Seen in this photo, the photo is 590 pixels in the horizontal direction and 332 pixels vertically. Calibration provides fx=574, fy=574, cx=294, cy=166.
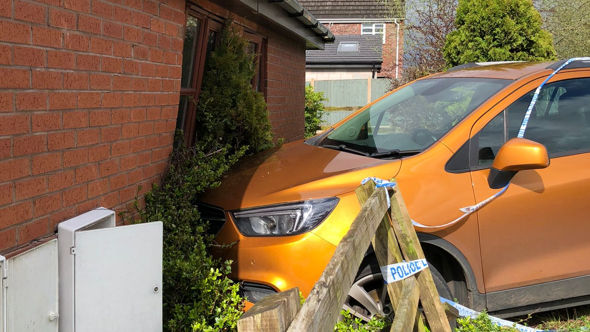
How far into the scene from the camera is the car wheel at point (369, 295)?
3.48 meters

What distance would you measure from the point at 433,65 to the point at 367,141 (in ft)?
30.8

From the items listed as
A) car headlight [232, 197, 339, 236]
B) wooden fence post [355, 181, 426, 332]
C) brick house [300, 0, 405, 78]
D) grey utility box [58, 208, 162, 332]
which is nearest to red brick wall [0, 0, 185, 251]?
grey utility box [58, 208, 162, 332]

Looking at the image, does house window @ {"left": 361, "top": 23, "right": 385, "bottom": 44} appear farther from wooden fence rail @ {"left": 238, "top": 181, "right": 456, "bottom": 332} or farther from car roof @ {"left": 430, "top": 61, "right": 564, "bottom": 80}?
wooden fence rail @ {"left": 238, "top": 181, "right": 456, "bottom": 332}

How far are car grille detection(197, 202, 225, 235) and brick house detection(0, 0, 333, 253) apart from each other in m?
0.40

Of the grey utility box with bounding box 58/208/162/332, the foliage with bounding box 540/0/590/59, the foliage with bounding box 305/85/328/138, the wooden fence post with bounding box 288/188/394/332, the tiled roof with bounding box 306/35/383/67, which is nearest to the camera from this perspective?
the wooden fence post with bounding box 288/188/394/332

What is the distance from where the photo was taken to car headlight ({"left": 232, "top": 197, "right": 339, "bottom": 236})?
344cm

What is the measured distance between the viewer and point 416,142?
13.4ft

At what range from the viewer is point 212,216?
394 cm

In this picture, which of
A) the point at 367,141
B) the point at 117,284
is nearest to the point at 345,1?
the point at 367,141

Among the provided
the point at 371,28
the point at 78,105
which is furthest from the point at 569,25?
the point at 371,28

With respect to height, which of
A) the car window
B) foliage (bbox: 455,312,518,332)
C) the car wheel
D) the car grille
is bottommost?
foliage (bbox: 455,312,518,332)

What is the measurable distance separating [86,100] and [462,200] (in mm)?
2329

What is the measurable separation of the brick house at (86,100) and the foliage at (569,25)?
42.2ft

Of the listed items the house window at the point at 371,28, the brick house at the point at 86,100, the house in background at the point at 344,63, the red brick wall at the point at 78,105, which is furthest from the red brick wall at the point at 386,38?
the red brick wall at the point at 78,105
